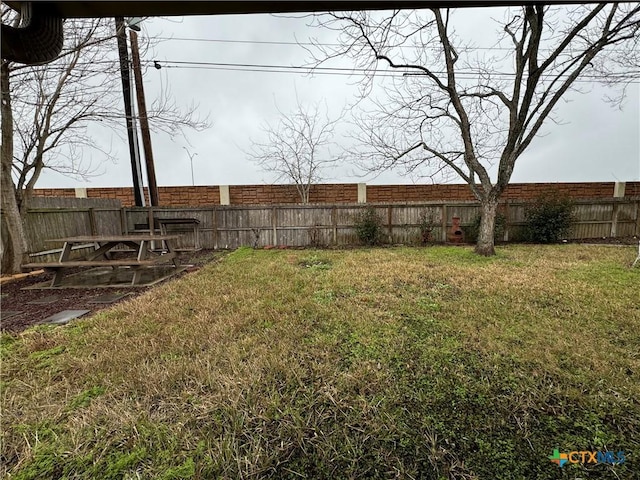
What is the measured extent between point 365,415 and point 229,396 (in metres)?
0.86

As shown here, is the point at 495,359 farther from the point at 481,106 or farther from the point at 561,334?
the point at 481,106

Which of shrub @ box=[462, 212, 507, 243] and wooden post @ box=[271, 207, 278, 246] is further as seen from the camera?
wooden post @ box=[271, 207, 278, 246]

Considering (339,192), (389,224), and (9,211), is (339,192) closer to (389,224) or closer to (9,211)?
(389,224)

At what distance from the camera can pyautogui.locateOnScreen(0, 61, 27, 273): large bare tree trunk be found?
4.91 meters

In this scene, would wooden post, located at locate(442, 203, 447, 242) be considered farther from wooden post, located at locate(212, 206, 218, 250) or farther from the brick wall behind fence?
wooden post, located at locate(212, 206, 218, 250)

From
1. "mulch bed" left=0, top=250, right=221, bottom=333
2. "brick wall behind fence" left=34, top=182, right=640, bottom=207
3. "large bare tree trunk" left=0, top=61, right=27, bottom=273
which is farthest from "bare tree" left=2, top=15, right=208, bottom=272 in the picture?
"brick wall behind fence" left=34, top=182, right=640, bottom=207

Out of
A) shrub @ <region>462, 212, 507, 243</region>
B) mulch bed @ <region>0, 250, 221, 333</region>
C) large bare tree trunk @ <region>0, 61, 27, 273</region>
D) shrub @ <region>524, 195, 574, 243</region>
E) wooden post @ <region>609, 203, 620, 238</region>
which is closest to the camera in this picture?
mulch bed @ <region>0, 250, 221, 333</region>

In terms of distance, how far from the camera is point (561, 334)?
2600mm

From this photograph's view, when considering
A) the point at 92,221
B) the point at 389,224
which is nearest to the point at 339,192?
the point at 389,224

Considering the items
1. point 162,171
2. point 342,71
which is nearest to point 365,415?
point 342,71

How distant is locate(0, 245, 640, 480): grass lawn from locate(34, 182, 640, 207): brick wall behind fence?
716 centimetres

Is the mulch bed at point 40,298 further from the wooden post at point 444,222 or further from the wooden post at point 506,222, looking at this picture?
the wooden post at point 506,222

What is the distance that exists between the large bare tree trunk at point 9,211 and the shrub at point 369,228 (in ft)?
25.1

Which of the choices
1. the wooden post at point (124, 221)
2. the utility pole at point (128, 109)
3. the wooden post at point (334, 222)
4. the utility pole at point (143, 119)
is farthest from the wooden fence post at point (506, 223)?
the wooden post at point (124, 221)
